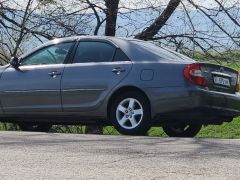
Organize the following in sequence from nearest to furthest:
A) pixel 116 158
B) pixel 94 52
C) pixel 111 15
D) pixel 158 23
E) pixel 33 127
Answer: pixel 116 158, pixel 94 52, pixel 33 127, pixel 111 15, pixel 158 23

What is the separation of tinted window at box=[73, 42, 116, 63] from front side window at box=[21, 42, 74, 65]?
0.23 m

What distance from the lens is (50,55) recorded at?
1044 centimetres

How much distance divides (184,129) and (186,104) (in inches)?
67.2

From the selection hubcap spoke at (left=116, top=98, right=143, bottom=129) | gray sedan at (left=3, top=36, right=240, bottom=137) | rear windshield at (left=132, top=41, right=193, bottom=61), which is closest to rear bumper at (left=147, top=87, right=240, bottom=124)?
gray sedan at (left=3, top=36, right=240, bottom=137)

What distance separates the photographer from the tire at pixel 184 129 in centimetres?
1065

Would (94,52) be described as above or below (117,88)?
above

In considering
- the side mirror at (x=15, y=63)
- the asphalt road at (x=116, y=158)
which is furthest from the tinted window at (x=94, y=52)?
the asphalt road at (x=116, y=158)

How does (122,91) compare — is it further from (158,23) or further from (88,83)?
(158,23)

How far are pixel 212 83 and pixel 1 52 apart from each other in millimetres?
9888

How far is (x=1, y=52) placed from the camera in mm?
18141

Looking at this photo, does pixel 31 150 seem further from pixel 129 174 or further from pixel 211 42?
pixel 211 42

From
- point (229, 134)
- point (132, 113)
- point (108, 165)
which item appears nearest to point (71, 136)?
point (132, 113)

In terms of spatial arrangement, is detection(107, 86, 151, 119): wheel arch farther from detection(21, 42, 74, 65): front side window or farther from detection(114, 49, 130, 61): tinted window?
detection(21, 42, 74, 65): front side window

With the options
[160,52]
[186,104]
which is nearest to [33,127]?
[160,52]
